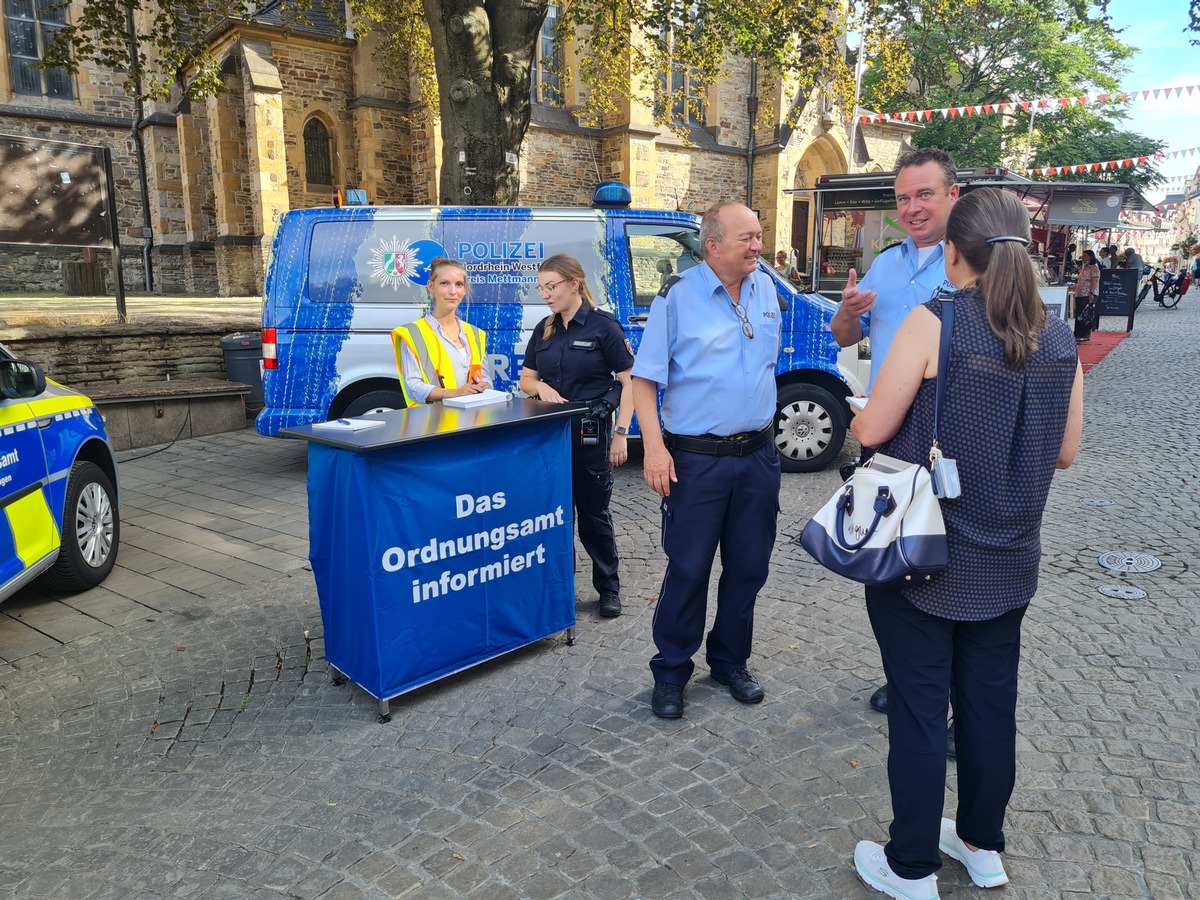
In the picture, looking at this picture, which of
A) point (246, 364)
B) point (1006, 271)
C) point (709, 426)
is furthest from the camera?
point (246, 364)

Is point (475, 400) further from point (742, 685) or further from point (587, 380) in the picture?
point (742, 685)

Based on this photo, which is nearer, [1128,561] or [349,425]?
[349,425]

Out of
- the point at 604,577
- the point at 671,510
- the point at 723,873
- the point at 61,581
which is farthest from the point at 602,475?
the point at 61,581

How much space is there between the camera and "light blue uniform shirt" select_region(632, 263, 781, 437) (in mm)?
3158

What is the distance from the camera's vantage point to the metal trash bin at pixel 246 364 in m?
10.1

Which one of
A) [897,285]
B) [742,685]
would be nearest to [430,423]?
[742,685]

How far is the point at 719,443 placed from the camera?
3201mm

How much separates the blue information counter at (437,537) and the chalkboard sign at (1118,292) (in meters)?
20.0

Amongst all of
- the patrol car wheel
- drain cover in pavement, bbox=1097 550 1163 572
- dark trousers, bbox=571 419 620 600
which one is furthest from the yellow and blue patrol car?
drain cover in pavement, bbox=1097 550 1163 572

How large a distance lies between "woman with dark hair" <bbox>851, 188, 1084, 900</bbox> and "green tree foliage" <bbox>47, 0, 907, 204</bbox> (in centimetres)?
781

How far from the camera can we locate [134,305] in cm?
1537

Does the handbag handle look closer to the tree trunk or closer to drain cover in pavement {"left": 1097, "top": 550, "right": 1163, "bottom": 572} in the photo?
drain cover in pavement {"left": 1097, "top": 550, "right": 1163, "bottom": 572}

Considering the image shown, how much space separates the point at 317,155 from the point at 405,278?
18195 mm

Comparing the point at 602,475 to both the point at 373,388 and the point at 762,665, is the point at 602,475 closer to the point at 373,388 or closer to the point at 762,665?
the point at 762,665
